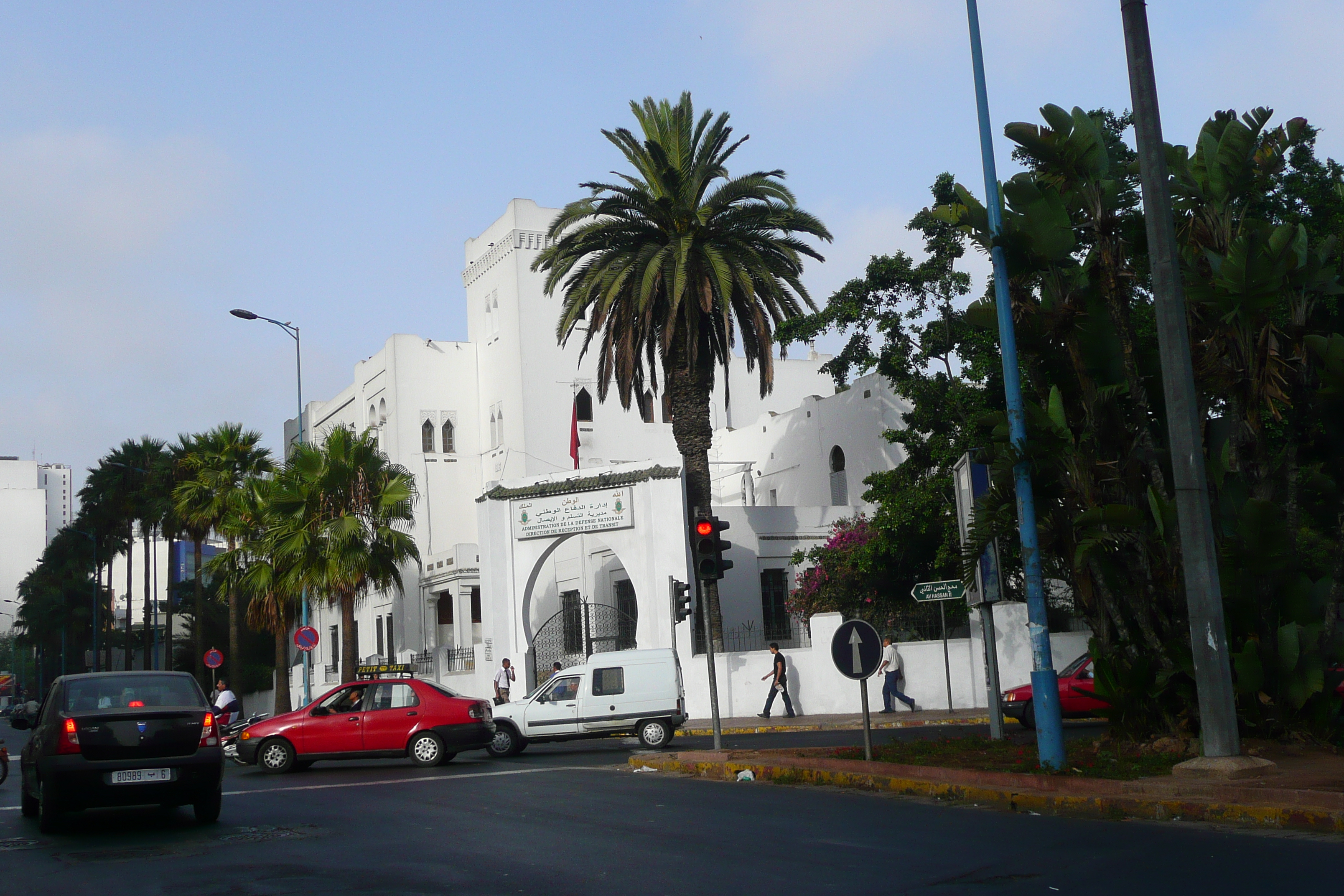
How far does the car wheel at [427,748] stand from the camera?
1950cm

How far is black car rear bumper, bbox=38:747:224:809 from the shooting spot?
37.1ft

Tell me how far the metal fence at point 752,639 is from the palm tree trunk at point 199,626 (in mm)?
24356

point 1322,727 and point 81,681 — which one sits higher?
point 81,681

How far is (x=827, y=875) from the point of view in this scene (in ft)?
27.1

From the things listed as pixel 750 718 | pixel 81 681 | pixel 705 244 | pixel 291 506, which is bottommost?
pixel 750 718

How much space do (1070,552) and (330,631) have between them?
4588 centimetres

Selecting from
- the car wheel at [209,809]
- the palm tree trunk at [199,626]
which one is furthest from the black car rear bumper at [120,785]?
the palm tree trunk at [199,626]

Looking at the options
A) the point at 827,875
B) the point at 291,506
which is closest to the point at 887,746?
the point at 827,875

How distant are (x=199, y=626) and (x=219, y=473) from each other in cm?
1431

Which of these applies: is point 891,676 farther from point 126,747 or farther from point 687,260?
point 126,747

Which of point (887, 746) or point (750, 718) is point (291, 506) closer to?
point (750, 718)

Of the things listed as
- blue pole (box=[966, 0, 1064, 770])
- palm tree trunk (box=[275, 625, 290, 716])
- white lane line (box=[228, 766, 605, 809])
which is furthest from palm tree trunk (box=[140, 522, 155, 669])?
blue pole (box=[966, 0, 1064, 770])

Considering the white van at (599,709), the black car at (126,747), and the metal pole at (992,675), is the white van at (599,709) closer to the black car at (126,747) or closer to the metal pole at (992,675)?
the metal pole at (992,675)

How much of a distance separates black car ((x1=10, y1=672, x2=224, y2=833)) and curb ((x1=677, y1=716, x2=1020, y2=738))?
12.4 metres
